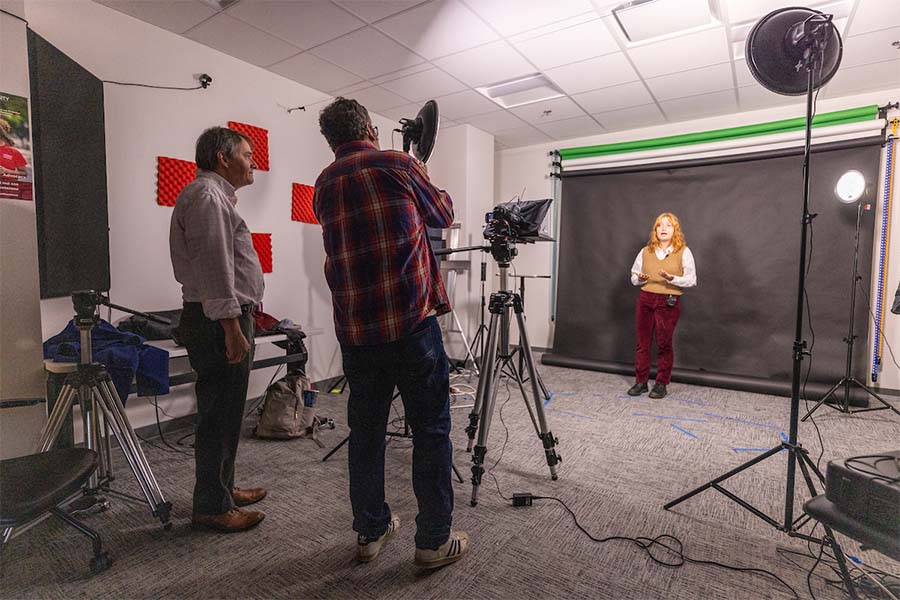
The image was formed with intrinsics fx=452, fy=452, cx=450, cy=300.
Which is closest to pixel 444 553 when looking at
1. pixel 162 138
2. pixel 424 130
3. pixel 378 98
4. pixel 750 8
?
pixel 424 130

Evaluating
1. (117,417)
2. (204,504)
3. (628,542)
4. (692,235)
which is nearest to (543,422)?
(628,542)

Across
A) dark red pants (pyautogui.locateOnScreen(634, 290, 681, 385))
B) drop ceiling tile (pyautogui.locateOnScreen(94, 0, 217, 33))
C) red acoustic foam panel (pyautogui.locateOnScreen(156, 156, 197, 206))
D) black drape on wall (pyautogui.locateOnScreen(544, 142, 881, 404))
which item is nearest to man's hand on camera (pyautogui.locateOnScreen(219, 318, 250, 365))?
red acoustic foam panel (pyautogui.locateOnScreen(156, 156, 197, 206))

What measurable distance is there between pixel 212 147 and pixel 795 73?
7.71 ft

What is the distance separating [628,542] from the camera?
1727mm

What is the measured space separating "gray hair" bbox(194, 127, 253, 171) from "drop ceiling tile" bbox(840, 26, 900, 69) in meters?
3.77

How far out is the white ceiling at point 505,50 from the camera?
2590mm

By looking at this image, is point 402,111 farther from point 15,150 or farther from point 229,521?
point 229,521

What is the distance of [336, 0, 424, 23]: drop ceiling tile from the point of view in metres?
2.52

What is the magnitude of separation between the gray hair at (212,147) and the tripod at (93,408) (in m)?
0.64

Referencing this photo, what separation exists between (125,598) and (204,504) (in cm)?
37

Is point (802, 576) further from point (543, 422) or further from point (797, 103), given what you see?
point (797, 103)

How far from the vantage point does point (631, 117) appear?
4.43 meters

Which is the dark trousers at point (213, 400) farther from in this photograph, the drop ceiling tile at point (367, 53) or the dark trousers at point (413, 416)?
the drop ceiling tile at point (367, 53)

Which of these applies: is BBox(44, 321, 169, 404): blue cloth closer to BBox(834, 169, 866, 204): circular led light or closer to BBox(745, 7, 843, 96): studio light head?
BBox(745, 7, 843, 96): studio light head
